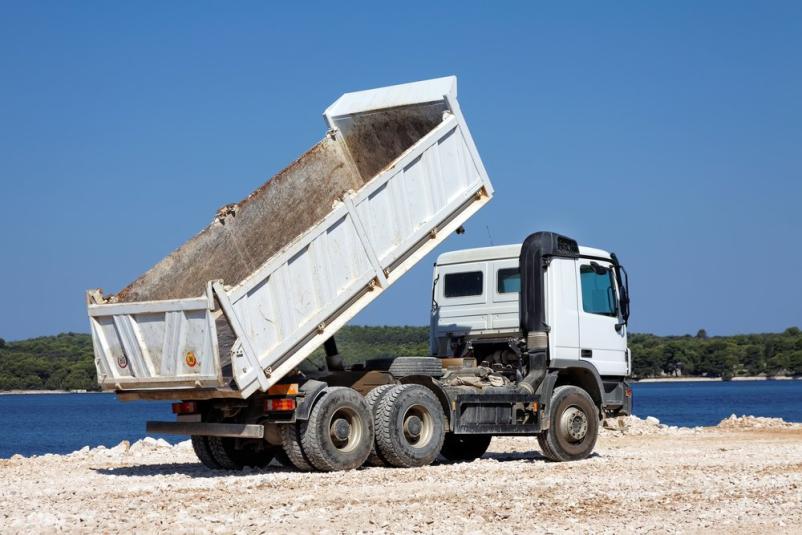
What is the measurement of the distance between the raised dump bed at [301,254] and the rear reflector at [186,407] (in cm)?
62

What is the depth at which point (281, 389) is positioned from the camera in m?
14.9

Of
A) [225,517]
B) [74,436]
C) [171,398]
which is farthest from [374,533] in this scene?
[74,436]

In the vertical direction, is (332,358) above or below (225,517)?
above

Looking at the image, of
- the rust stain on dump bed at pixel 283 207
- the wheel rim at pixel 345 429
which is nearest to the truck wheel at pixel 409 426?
the wheel rim at pixel 345 429

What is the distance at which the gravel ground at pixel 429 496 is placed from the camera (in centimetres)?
1096

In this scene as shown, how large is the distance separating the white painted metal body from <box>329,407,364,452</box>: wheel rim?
3.01 metres

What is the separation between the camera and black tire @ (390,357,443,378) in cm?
1627

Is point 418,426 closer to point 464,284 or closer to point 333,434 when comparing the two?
point 333,434

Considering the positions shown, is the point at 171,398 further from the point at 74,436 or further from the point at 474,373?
the point at 74,436

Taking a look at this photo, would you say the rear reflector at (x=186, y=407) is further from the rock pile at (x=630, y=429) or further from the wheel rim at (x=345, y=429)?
the rock pile at (x=630, y=429)

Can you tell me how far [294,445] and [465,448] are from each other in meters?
4.05

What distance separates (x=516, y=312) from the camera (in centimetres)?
1766

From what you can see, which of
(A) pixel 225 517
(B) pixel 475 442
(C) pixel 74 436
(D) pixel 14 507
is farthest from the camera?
(C) pixel 74 436

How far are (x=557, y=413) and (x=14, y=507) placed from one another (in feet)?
25.1
